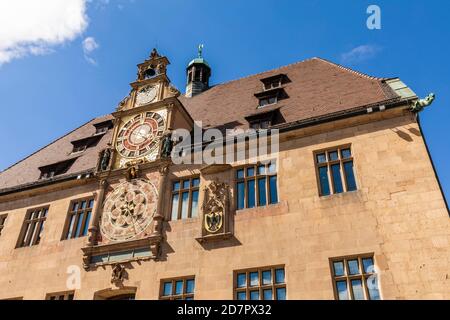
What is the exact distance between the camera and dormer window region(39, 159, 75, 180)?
794 inches

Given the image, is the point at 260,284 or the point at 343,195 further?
the point at 343,195

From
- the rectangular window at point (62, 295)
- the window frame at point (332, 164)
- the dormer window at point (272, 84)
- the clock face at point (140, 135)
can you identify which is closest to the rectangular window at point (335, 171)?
the window frame at point (332, 164)

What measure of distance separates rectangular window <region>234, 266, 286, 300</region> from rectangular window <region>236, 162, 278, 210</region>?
91.4 inches

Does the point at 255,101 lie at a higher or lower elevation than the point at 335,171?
higher

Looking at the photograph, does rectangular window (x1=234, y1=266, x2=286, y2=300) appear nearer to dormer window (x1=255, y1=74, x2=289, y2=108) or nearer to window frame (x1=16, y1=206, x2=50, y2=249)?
dormer window (x1=255, y1=74, x2=289, y2=108)

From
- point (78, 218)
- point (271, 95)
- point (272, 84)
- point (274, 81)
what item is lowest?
point (78, 218)

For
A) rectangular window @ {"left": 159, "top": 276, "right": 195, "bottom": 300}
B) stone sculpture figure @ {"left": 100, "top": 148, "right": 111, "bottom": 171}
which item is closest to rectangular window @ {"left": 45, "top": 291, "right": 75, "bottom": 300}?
rectangular window @ {"left": 159, "top": 276, "right": 195, "bottom": 300}

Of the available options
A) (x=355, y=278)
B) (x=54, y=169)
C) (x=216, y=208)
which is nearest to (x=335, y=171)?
(x=355, y=278)

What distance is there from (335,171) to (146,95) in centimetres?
952

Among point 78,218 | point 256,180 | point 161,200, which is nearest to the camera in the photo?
point 256,180

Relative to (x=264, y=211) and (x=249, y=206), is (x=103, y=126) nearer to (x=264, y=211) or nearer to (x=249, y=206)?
(x=249, y=206)

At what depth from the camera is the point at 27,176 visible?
21.5m

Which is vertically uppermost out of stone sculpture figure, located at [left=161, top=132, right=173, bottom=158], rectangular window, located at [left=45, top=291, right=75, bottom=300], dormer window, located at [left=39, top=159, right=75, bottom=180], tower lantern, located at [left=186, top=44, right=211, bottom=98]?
tower lantern, located at [left=186, top=44, right=211, bottom=98]

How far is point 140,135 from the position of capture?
18219 mm
